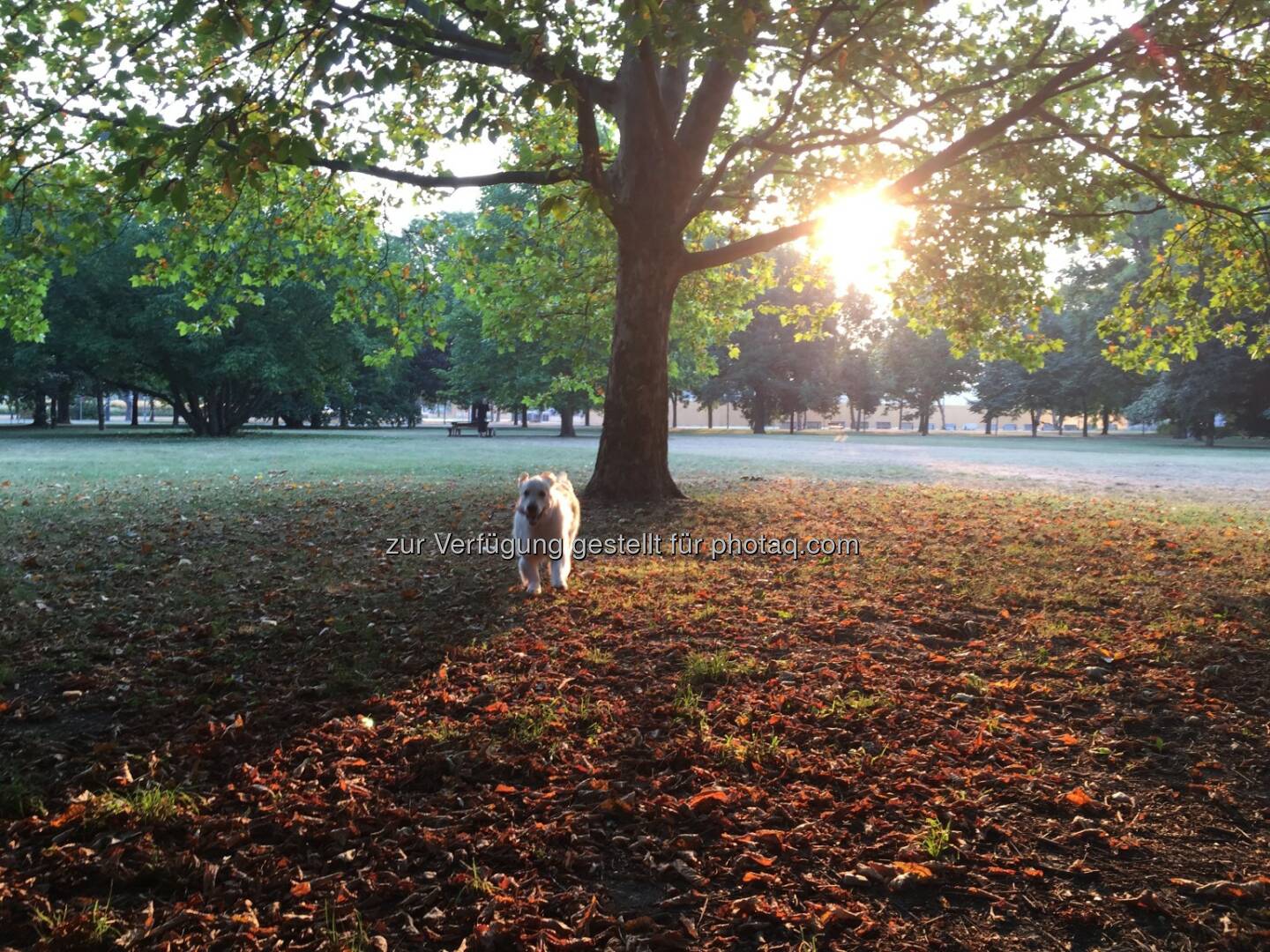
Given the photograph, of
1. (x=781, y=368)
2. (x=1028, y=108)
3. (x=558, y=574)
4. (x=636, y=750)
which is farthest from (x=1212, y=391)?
(x=636, y=750)

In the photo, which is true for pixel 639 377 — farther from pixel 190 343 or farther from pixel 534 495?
pixel 190 343

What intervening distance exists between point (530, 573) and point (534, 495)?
29.8 inches

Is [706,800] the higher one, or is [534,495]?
[534,495]

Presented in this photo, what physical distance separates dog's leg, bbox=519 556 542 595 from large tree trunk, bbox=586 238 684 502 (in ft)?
17.9

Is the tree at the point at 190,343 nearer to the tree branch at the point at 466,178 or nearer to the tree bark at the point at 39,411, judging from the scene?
the tree bark at the point at 39,411

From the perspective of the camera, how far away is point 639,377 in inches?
492

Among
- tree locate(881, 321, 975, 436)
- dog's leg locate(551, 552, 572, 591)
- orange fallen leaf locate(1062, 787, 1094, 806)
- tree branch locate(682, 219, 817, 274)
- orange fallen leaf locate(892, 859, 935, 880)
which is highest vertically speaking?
tree locate(881, 321, 975, 436)

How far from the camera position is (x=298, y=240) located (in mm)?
14531

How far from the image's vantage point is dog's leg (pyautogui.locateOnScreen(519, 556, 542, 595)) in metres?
7.23

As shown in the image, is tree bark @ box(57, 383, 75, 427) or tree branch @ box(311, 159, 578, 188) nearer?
tree branch @ box(311, 159, 578, 188)

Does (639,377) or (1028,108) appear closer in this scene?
(1028,108)

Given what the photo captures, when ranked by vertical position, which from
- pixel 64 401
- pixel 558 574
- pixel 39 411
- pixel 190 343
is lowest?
pixel 558 574

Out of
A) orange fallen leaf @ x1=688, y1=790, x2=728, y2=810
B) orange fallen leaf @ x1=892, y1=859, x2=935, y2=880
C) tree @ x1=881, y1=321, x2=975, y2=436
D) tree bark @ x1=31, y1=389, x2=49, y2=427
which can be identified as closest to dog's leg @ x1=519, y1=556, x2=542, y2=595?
orange fallen leaf @ x1=688, y1=790, x2=728, y2=810

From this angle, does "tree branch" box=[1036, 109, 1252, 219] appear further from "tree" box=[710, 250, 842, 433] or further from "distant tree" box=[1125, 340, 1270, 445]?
"tree" box=[710, 250, 842, 433]
